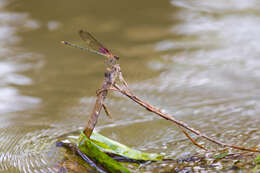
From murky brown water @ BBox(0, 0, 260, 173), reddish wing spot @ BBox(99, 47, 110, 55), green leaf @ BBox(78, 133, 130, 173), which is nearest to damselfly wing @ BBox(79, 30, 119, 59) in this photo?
reddish wing spot @ BBox(99, 47, 110, 55)

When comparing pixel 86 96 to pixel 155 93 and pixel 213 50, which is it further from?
pixel 213 50

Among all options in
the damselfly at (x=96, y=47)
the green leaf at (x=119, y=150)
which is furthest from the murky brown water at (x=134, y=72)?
the damselfly at (x=96, y=47)

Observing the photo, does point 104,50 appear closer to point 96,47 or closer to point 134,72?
point 96,47

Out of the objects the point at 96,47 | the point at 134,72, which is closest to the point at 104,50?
the point at 96,47

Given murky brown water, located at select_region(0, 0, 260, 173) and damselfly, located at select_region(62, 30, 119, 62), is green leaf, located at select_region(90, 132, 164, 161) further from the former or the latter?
damselfly, located at select_region(62, 30, 119, 62)

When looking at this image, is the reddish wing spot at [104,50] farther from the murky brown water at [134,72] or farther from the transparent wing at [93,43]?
the murky brown water at [134,72]

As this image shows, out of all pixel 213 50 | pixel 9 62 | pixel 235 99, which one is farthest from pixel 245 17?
pixel 9 62
